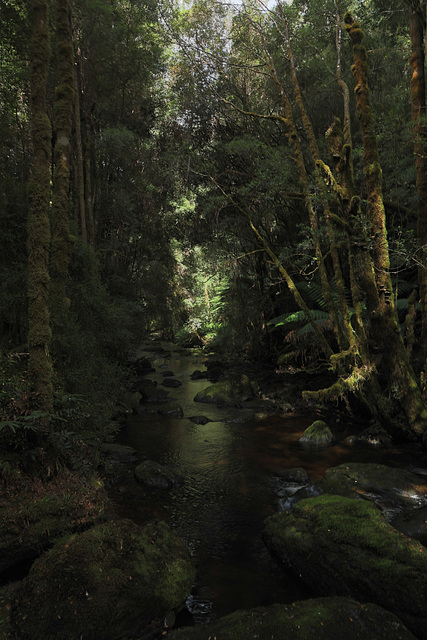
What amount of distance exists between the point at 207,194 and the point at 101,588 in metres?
13.5

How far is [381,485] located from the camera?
247 inches

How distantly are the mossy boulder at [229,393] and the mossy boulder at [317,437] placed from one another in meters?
4.18

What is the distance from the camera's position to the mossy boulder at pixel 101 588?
3.24 metres

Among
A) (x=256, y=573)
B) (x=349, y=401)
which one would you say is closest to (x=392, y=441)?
(x=349, y=401)

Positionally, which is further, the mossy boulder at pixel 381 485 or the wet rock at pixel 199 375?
the wet rock at pixel 199 375

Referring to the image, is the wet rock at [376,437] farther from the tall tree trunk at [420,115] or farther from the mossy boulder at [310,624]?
the mossy boulder at [310,624]

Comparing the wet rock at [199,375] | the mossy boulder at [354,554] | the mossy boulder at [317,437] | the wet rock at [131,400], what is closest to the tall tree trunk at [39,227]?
the mossy boulder at [354,554]

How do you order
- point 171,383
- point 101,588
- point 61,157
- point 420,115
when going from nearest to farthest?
1. point 101,588
2. point 61,157
3. point 420,115
4. point 171,383

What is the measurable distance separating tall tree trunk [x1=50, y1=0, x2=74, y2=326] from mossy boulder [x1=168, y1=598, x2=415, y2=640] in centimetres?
529

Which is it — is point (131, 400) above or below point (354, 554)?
below

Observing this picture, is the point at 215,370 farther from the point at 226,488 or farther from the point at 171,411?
the point at 226,488

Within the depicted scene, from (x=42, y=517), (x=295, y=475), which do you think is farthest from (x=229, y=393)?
(x=42, y=517)

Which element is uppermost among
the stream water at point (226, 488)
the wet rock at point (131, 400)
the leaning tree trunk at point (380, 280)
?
the leaning tree trunk at point (380, 280)

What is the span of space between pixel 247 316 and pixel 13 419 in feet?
43.9
